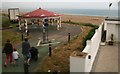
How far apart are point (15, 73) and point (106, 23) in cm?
936

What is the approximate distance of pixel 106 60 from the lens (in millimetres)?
13047

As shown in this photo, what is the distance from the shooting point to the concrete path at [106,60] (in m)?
11.5

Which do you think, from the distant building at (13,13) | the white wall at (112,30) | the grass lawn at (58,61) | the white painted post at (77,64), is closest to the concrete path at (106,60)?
the white wall at (112,30)

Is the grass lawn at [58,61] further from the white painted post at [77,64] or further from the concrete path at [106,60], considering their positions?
the white painted post at [77,64]

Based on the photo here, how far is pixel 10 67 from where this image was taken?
1262 cm

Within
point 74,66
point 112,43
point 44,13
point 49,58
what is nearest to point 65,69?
point 49,58

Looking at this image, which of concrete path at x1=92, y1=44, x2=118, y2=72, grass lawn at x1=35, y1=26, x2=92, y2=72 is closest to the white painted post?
concrete path at x1=92, y1=44, x2=118, y2=72

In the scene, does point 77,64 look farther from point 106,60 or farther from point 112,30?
point 112,30

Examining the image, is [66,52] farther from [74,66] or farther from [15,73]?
[74,66]

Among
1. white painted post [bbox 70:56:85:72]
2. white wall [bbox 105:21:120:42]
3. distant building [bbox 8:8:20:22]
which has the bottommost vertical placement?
white painted post [bbox 70:56:85:72]

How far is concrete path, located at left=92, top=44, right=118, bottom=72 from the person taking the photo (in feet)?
37.9

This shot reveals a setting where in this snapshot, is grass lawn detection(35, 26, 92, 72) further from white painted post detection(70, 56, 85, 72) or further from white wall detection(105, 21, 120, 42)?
white painted post detection(70, 56, 85, 72)

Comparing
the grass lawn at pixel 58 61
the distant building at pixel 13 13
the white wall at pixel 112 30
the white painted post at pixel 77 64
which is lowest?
the grass lawn at pixel 58 61

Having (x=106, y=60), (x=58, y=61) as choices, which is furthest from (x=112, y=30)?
(x=58, y=61)
